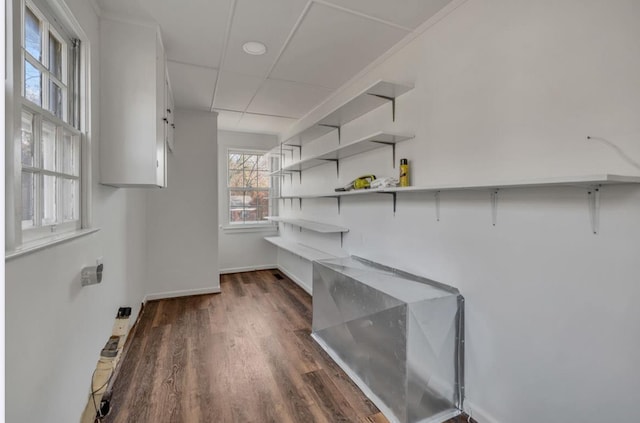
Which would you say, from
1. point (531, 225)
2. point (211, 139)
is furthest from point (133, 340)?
point (531, 225)

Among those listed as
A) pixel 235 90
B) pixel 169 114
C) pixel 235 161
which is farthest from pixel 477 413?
pixel 235 161

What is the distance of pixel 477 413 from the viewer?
1614 millimetres

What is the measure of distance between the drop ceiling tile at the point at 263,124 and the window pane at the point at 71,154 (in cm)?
258

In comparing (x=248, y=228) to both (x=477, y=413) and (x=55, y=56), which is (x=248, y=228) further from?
(x=477, y=413)

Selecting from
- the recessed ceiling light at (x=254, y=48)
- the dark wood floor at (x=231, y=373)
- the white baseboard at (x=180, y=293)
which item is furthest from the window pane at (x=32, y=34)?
the white baseboard at (x=180, y=293)

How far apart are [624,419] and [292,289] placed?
3353mm

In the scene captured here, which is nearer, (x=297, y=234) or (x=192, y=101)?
(x=192, y=101)

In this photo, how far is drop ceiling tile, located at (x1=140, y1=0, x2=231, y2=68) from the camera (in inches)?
68.9

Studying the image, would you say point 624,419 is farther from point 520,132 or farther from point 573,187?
point 520,132

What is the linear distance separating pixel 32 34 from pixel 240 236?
3.97 m

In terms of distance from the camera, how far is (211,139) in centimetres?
386

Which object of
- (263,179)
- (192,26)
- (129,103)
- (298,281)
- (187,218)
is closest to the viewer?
(129,103)

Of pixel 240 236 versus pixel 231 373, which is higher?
pixel 240 236

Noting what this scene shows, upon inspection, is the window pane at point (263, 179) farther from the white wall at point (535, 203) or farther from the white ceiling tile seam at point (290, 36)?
the white wall at point (535, 203)
